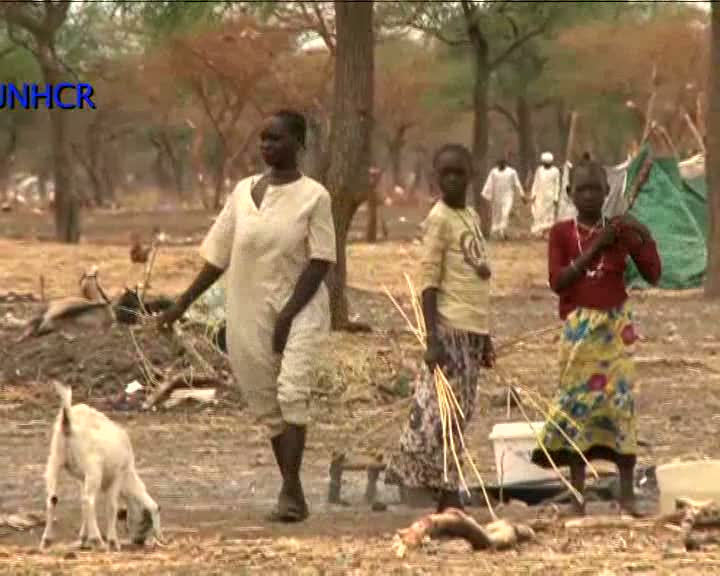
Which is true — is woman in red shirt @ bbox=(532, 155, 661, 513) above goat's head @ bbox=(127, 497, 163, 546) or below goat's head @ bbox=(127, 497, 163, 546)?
above

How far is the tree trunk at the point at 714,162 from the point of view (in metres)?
17.8

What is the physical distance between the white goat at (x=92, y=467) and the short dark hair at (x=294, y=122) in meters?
1.33

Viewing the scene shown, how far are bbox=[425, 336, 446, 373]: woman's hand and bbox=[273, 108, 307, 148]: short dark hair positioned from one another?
33.9 inches

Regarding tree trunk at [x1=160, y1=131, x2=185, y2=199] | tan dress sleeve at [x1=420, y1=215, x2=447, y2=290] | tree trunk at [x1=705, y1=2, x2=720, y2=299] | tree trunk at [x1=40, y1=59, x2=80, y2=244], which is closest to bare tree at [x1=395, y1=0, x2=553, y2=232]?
tree trunk at [x1=40, y1=59, x2=80, y2=244]

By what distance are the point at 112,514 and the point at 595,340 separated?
1.86 m

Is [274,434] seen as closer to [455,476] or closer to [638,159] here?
[455,476]

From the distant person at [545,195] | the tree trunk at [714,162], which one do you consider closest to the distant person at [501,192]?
the distant person at [545,195]

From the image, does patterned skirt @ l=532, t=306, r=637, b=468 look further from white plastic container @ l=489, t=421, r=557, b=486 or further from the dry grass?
the dry grass

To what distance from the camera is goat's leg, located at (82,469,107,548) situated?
5.95m

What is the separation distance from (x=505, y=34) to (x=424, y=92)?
1351 cm

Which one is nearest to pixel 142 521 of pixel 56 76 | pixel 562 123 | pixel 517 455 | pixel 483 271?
pixel 483 271

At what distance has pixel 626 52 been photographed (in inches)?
1766

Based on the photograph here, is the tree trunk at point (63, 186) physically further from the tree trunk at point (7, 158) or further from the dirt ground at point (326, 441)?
the tree trunk at point (7, 158)

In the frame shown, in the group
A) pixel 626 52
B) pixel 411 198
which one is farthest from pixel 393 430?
pixel 411 198
